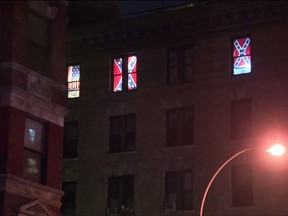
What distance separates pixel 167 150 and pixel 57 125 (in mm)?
→ 13844

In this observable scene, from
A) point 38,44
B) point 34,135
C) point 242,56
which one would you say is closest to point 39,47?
point 38,44

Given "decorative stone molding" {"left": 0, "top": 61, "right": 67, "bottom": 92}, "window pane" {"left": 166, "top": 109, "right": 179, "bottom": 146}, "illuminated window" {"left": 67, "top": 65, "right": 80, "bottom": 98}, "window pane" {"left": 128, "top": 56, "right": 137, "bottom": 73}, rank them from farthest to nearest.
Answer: "illuminated window" {"left": 67, "top": 65, "right": 80, "bottom": 98} < "window pane" {"left": 128, "top": 56, "right": 137, "bottom": 73} < "window pane" {"left": 166, "top": 109, "right": 179, "bottom": 146} < "decorative stone molding" {"left": 0, "top": 61, "right": 67, "bottom": 92}

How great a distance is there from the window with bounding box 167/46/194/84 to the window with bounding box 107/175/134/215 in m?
5.59

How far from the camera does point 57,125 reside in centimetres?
2911

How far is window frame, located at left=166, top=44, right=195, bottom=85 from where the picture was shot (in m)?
42.8

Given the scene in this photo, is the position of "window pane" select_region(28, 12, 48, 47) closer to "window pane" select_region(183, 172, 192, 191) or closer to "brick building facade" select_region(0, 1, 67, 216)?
"brick building facade" select_region(0, 1, 67, 216)

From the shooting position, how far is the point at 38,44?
2888cm

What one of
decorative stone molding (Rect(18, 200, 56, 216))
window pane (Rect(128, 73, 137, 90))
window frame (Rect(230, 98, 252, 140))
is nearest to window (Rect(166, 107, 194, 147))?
window frame (Rect(230, 98, 252, 140))

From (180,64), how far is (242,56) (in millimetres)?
3442

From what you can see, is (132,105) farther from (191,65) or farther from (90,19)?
(90,19)

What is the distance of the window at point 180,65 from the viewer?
141 ft

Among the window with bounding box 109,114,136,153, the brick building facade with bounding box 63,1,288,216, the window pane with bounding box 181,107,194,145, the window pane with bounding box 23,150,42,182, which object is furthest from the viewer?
the window with bounding box 109,114,136,153

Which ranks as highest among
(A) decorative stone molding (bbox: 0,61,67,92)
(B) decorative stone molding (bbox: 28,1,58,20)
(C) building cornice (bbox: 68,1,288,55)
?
(C) building cornice (bbox: 68,1,288,55)

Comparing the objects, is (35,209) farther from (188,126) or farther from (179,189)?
(188,126)
